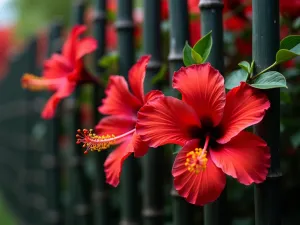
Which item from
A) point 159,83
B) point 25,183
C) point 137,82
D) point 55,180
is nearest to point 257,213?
point 137,82

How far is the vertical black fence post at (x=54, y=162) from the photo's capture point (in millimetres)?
2260

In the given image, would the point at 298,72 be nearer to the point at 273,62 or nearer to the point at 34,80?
the point at 273,62

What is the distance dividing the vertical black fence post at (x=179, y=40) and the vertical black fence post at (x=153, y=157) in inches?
5.5

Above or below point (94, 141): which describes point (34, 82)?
above

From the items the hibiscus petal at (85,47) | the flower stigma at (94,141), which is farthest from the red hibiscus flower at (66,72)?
the flower stigma at (94,141)

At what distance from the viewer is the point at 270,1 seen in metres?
0.81

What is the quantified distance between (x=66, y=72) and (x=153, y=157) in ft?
0.95

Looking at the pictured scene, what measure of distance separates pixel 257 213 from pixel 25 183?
258 cm

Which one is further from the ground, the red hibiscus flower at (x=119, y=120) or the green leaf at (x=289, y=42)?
the green leaf at (x=289, y=42)

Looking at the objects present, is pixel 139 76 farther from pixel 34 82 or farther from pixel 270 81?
pixel 34 82

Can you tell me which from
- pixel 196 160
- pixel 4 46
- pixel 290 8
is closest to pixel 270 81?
pixel 196 160

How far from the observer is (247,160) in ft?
2.34

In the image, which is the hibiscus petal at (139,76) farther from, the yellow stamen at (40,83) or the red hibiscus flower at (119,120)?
the yellow stamen at (40,83)

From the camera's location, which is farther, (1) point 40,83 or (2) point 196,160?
(1) point 40,83
